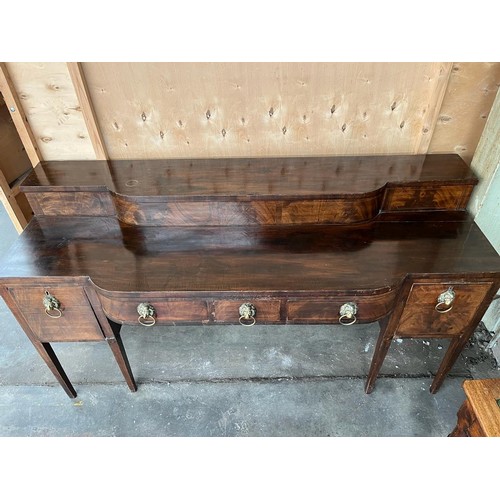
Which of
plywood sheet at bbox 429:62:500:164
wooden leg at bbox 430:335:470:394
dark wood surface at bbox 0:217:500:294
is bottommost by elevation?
wooden leg at bbox 430:335:470:394

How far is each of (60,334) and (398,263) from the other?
5.60ft

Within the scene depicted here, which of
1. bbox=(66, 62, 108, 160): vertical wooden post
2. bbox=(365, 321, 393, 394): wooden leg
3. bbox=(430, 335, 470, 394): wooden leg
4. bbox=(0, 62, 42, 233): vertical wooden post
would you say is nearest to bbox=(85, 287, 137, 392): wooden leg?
bbox=(66, 62, 108, 160): vertical wooden post

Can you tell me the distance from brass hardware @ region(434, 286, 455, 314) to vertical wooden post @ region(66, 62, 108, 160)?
1889mm

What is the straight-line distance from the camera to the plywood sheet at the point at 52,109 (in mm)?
1837

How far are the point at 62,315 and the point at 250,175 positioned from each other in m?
1.17

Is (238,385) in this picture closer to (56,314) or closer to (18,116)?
(56,314)

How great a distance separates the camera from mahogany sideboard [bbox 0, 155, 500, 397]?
5.44 feet

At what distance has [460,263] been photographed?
67.3 inches

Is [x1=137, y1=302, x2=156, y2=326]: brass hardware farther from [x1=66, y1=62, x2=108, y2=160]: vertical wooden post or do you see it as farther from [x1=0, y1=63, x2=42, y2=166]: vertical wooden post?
[x1=0, y1=63, x2=42, y2=166]: vertical wooden post

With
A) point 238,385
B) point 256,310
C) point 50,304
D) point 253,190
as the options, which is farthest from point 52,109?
point 238,385

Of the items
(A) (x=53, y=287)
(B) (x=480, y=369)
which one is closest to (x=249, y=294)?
(A) (x=53, y=287)

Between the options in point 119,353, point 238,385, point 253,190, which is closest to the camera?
point 253,190

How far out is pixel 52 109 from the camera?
1.95 metres
